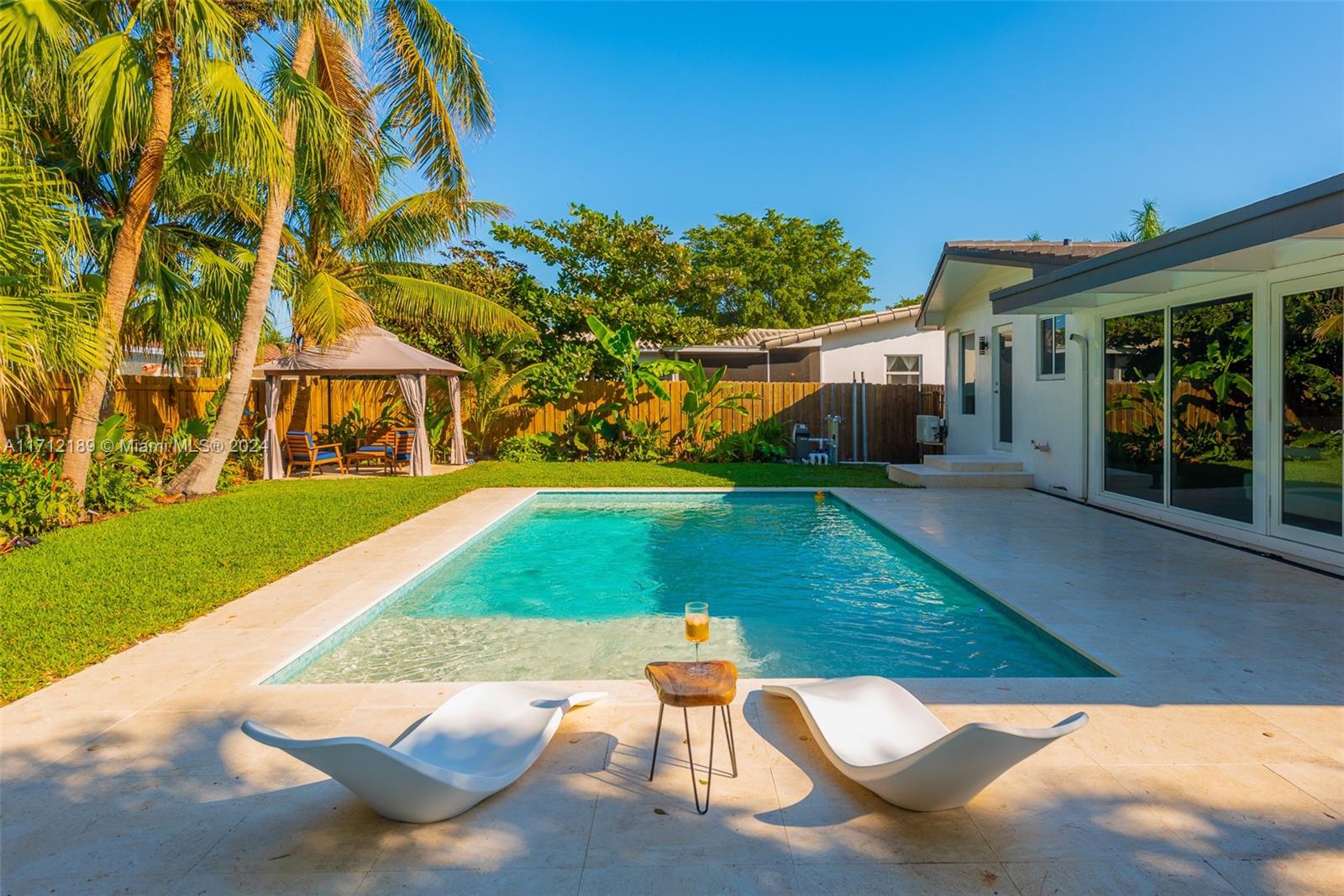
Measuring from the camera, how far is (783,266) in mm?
36844

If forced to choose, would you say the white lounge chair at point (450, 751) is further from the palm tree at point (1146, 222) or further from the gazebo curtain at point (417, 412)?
the palm tree at point (1146, 222)

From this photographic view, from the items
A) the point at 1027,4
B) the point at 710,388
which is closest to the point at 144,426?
the point at 710,388

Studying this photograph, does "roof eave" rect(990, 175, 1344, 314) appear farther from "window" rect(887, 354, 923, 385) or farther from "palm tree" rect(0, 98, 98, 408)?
"window" rect(887, 354, 923, 385)

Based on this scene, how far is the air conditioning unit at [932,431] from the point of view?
15.4 m

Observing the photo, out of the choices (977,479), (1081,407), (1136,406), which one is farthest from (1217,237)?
(977,479)

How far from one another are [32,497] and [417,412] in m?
6.90

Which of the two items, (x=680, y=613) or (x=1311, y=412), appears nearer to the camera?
(x=680, y=613)

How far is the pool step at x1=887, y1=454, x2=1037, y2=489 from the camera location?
12266 millimetres

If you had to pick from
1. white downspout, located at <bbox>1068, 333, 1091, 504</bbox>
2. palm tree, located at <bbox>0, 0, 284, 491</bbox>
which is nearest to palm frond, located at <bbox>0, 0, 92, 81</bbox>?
palm tree, located at <bbox>0, 0, 284, 491</bbox>

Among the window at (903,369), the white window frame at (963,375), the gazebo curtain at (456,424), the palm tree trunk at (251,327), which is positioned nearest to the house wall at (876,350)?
the window at (903,369)

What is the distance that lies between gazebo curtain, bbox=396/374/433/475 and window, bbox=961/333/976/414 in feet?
34.9

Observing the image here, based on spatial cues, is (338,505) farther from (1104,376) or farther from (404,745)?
(1104,376)

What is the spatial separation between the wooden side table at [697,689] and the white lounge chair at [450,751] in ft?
1.91

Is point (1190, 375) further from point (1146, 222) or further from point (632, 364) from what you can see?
point (1146, 222)
